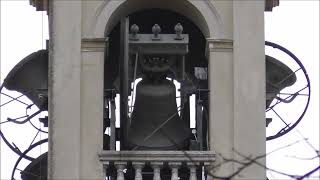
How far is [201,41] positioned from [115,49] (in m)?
1.09

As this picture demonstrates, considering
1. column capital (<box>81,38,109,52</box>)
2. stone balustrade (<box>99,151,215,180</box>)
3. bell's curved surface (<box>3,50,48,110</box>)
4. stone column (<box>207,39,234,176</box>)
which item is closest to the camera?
stone balustrade (<box>99,151,215,180</box>)

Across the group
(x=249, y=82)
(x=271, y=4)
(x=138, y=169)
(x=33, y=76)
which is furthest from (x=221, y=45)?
(x=33, y=76)

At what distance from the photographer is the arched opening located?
62.8 feet

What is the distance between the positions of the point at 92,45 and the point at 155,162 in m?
1.58

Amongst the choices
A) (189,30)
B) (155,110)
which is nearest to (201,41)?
(189,30)

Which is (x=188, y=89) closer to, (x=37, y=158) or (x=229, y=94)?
(x=229, y=94)

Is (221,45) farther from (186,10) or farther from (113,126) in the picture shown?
(113,126)

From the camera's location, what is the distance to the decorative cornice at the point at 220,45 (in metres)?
18.8

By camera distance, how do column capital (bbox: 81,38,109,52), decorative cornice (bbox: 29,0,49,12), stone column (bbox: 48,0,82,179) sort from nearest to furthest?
1. stone column (bbox: 48,0,82,179)
2. column capital (bbox: 81,38,109,52)
3. decorative cornice (bbox: 29,0,49,12)

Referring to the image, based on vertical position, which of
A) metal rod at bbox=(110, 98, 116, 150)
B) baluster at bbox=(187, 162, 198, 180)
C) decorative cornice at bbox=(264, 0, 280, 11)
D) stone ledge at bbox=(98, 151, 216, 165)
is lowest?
baluster at bbox=(187, 162, 198, 180)

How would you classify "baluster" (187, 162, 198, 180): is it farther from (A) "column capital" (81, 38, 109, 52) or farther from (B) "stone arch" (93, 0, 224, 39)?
(A) "column capital" (81, 38, 109, 52)

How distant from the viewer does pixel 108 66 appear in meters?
20.0

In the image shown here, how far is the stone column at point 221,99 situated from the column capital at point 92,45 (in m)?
1.25

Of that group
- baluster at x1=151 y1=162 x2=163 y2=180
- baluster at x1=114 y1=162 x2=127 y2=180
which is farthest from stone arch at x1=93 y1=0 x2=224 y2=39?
baluster at x1=151 y1=162 x2=163 y2=180
